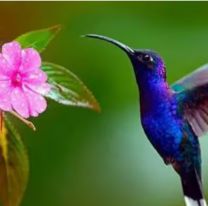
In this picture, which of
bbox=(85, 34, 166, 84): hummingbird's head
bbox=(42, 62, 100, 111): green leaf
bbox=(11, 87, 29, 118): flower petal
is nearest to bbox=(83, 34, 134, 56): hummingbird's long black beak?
bbox=(85, 34, 166, 84): hummingbird's head

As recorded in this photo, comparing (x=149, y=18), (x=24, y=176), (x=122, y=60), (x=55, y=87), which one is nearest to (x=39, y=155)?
(x=24, y=176)

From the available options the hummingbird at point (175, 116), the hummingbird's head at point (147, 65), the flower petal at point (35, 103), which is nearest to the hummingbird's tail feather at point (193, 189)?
the hummingbird at point (175, 116)

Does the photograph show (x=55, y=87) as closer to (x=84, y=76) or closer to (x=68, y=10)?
(x=84, y=76)

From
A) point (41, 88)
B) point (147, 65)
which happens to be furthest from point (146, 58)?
point (41, 88)

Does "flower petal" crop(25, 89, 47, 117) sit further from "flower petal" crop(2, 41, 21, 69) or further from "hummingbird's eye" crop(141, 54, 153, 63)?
"hummingbird's eye" crop(141, 54, 153, 63)

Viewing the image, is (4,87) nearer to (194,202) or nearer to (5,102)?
(5,102)

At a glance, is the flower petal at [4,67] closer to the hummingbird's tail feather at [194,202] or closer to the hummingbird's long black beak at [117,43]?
the hummingbird's long black beak at [117,43]
